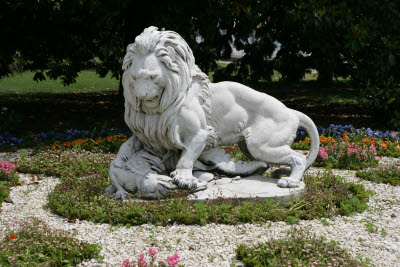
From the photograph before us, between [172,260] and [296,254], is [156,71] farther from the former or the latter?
[296,254]

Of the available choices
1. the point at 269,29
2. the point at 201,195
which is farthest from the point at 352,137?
the point at 269,29

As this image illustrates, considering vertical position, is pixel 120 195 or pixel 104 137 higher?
pixel 120 195

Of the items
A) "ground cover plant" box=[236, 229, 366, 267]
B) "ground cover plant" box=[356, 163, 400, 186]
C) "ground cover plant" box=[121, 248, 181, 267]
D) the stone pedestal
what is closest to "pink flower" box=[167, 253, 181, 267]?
"ground cover plant" box=[121, 248, 181, 267]

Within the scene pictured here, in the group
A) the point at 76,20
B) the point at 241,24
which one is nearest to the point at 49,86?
the point at 76,20

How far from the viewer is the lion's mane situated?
14.5 feet

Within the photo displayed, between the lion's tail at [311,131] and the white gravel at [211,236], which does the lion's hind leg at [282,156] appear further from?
the white gravel at [211,236]

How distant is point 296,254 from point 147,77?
2257mm

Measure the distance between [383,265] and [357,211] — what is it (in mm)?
1204

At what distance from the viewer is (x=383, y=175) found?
614cm

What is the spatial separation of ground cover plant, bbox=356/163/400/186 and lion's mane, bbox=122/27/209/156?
2872mm

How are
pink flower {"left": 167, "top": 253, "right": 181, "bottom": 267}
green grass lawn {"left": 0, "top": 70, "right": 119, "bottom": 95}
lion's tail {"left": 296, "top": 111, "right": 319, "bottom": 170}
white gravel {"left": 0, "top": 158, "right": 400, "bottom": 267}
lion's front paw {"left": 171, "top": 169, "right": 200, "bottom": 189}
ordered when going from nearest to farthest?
pink flower {"left": 167, "top": 253, "right": 181, "bottom": 267}, white gravel {"left": 0, "top": 158, "right": 400, "bottom": 267}, lion's front paw {"left": 171, "top": 169, "right": 200, "bottom": 189}, lion's tail {"left": 296, "top": 111, "right": 319, "bottom": 170}, green grass lawn {"left": 0, "top": 70, "right": 119, "bottom": 95}

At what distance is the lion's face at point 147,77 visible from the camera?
438 cm

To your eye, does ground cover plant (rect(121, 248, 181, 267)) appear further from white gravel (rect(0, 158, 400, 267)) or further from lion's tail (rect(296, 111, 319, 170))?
lion's tail (rect(296, 111, 319, 170))

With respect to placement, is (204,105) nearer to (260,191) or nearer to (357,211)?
(260,191)
